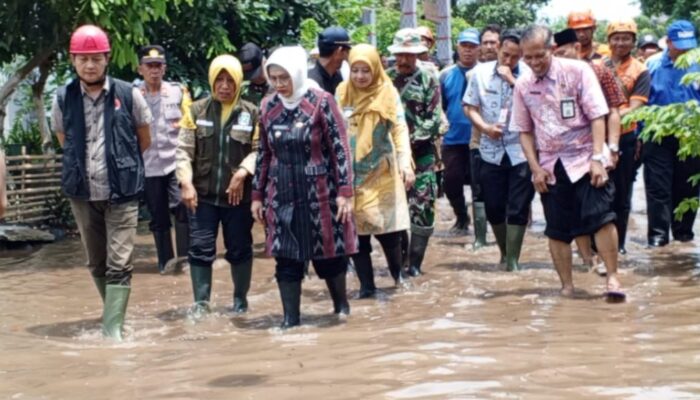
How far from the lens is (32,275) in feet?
34.0

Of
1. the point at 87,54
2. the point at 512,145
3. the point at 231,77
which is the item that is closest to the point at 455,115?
the point at 512,145

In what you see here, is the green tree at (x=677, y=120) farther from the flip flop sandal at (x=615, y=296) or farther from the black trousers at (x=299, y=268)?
the black trousers at (x=299, y=268)

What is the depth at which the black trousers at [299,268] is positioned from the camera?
7.09 m

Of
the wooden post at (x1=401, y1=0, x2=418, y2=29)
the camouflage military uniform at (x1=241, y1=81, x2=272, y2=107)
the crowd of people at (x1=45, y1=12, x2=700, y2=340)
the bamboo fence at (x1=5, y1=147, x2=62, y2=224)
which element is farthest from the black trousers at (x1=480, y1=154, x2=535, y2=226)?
the wooden post at (x1=401, y1=0, x2=418, y2=29)

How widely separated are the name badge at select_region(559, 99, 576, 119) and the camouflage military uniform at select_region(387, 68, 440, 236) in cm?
152

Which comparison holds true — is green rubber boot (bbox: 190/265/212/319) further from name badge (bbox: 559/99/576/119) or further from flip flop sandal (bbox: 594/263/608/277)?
flip flop sandal (bbox: 594/263/608/277)

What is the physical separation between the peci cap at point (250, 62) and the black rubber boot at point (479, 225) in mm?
2786

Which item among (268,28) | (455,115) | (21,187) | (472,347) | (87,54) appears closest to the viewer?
(472,347)

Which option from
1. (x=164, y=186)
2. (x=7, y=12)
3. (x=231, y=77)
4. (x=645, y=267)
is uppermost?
(x=7, y=12)

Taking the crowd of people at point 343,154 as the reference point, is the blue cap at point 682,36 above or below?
above

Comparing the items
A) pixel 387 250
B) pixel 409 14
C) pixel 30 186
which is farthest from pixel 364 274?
pixel 409 14

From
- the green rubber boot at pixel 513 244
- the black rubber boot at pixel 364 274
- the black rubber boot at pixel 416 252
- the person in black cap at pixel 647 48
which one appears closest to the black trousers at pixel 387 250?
the black rubber boot at pixel 364 274

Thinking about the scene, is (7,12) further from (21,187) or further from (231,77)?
(231,77)

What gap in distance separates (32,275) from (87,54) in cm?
394
